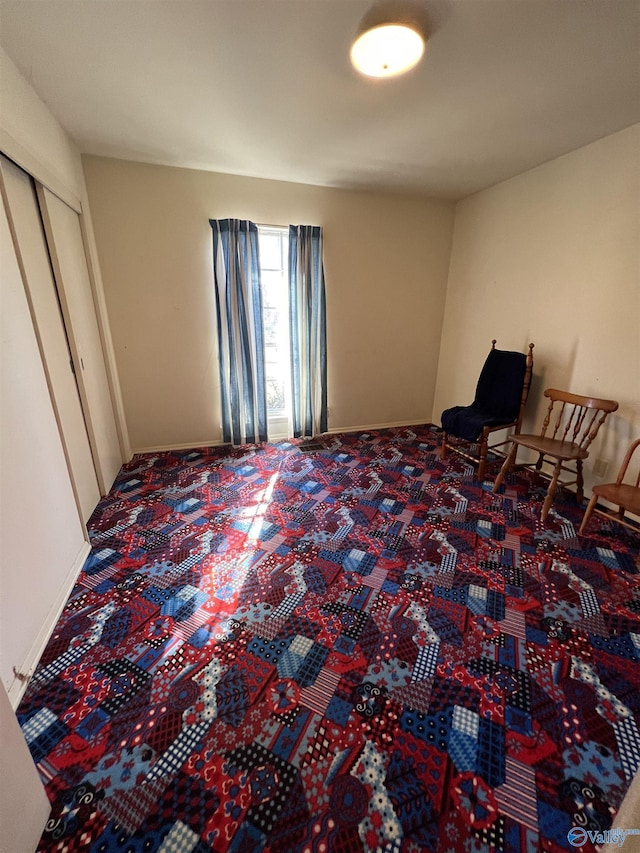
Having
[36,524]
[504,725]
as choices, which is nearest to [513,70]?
[504,725]

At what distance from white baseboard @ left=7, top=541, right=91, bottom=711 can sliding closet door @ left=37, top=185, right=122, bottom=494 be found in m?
Answer: 0.81

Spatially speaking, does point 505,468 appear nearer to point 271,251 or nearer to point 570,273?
point 570,273

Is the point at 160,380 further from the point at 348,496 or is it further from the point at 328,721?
the point at 328,721

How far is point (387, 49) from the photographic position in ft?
4.80

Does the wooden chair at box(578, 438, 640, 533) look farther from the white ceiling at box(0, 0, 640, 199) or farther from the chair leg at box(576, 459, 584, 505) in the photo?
the white ceiling at box(0, 0, 640, 199)

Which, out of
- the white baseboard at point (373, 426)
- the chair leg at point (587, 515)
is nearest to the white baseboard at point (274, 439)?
the white baseboard at point (373, 426)

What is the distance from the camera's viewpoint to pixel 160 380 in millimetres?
3236

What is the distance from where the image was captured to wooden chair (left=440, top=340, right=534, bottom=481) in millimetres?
2818

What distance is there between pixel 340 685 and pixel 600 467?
2.38 m

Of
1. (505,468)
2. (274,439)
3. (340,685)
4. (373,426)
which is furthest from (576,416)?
(274,439)

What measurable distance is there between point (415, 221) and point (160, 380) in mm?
3043

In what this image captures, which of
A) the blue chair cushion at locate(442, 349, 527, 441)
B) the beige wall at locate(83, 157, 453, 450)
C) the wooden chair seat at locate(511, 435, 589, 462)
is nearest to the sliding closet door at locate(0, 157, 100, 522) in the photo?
the beige wall at locate(83, 157, 453, 450)

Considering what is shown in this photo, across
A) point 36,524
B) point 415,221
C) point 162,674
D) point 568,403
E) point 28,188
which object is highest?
point 415,221

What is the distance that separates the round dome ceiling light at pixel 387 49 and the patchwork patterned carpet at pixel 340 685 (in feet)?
7.98
